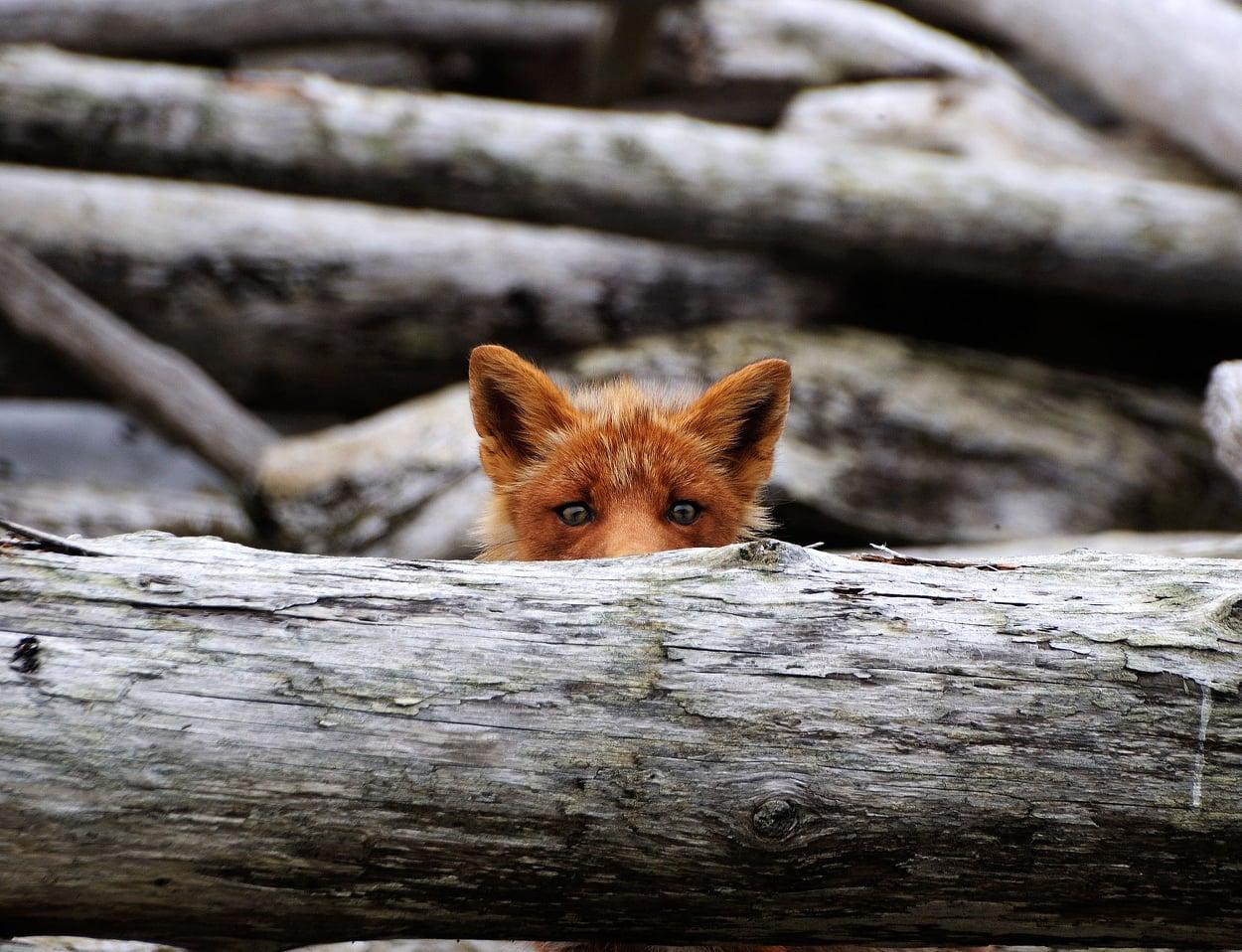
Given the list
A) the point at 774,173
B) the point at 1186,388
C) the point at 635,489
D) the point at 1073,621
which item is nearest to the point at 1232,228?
the point at 1186,388

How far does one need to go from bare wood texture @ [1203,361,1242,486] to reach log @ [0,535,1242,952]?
2.54 meters

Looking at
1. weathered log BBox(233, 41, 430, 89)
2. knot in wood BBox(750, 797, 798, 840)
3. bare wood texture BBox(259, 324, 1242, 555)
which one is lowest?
knot in wood BBox(750, 797, 798, 840)

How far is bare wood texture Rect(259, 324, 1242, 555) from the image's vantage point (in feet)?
22.6

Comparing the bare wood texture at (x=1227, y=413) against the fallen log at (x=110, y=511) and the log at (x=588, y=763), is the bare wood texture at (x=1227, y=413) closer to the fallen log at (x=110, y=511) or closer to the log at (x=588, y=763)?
the log at (x=588, y=763)

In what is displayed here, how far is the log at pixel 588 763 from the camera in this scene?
252 cm

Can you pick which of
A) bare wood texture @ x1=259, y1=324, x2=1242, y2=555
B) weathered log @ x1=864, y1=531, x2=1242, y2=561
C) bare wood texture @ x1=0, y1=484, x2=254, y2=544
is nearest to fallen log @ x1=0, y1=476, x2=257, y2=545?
bare wood texture @ x1=0, y1=484, x2=254, y2=544

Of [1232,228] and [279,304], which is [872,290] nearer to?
[1232,228]

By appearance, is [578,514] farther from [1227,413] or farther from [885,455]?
[885,455]

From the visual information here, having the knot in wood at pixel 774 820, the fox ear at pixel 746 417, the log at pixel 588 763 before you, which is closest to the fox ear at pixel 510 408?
the fox ear at pixel 746 417

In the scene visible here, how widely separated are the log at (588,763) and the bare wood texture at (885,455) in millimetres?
3921

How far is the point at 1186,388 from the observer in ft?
26.9

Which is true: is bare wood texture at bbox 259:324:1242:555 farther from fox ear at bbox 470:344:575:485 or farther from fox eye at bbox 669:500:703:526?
fox eye at bbox 669:500:703:526

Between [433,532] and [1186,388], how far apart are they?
5.17 m

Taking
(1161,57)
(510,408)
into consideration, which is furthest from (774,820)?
(1161,57)
